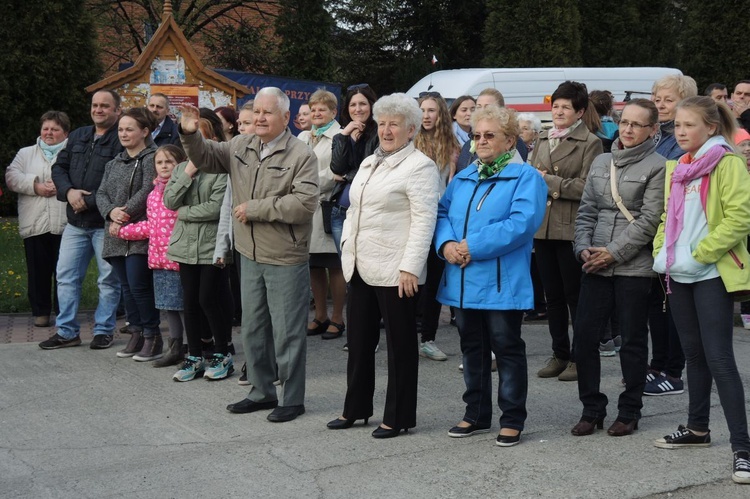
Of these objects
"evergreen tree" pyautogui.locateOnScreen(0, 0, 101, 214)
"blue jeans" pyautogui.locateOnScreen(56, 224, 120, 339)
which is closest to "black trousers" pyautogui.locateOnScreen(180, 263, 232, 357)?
"blue jeans" pyautogui.locateOnScreen(56, 224, 120, 339)

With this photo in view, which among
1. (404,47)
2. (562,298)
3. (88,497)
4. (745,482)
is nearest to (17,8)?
(562,298)

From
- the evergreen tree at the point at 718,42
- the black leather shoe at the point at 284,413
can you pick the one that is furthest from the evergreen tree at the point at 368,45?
the black leather shoe at the point at 284,413

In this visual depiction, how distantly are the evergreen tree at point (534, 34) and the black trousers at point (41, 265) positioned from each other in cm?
1824

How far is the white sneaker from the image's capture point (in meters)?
8.30

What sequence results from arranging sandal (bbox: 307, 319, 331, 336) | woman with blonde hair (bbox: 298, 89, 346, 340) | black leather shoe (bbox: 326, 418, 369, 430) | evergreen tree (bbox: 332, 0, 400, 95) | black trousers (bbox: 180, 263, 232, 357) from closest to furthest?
black leather shoe (bbox: 326, 418, 369, 430)
black trousers (bbox: 180, 263, 232, 357)
woman with blonde hair (bbox: 298, 89, 346, 340)
sandal (bbox: 307, 319, 331, 336)
evergreen tree (bbox: 332, 0, 400, 95)

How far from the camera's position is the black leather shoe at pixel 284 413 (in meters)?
6.46

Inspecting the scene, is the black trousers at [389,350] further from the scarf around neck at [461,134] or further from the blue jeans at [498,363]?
the scarf around neck at [461,134]

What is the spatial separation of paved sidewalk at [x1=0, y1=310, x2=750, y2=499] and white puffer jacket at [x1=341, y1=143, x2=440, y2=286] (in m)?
1.02

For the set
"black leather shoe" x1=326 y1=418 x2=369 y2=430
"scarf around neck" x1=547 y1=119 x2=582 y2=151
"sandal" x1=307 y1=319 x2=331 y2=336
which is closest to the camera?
"black leather shoe" x1=326 y1=418 x2=369 y2=430

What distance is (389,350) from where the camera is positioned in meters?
6.14

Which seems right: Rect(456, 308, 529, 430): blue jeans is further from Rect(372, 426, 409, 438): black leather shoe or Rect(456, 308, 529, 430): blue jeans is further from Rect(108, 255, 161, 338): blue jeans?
Rect(108, 255, 161, 338): blue jeans

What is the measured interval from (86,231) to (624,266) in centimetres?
476

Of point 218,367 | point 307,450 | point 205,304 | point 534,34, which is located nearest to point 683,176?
point 307,450

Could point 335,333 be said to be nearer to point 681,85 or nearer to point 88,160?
point 88,160
